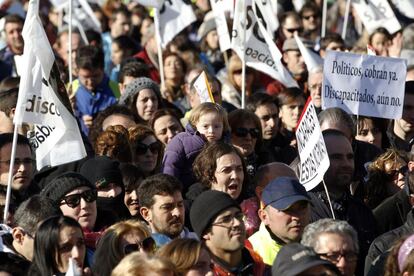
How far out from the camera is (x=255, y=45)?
14.9m

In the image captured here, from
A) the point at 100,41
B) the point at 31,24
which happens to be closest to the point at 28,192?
the point at 31,24

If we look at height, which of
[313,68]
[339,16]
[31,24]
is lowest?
[339,16]

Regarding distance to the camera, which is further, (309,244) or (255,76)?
(255,76)

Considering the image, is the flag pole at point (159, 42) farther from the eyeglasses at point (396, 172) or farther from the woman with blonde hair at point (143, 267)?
the woman with blonde hair at point (143, 267)

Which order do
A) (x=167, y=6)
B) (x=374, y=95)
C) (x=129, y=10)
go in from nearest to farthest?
1. (x=374, y=95)
2. (x=167, y=6)
3. (x=129, y=10)

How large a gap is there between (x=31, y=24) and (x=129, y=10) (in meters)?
11.0

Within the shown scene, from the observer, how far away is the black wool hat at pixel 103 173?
11.2 meters

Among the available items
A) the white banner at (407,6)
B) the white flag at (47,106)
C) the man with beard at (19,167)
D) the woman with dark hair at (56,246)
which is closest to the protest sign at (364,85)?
the white flag at (47,106)

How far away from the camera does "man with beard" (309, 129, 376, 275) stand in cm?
1098

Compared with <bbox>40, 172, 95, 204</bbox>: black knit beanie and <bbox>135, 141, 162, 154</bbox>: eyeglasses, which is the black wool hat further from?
<bbox>135, 141, 162, 154</bbox>: eyeglasses

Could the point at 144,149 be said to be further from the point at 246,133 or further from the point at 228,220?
the point at 228,220

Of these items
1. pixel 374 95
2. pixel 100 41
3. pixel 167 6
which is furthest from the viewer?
pixel 100 41

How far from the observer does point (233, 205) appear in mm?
9680

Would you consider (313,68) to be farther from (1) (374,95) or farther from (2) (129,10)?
(2) (129,10)
